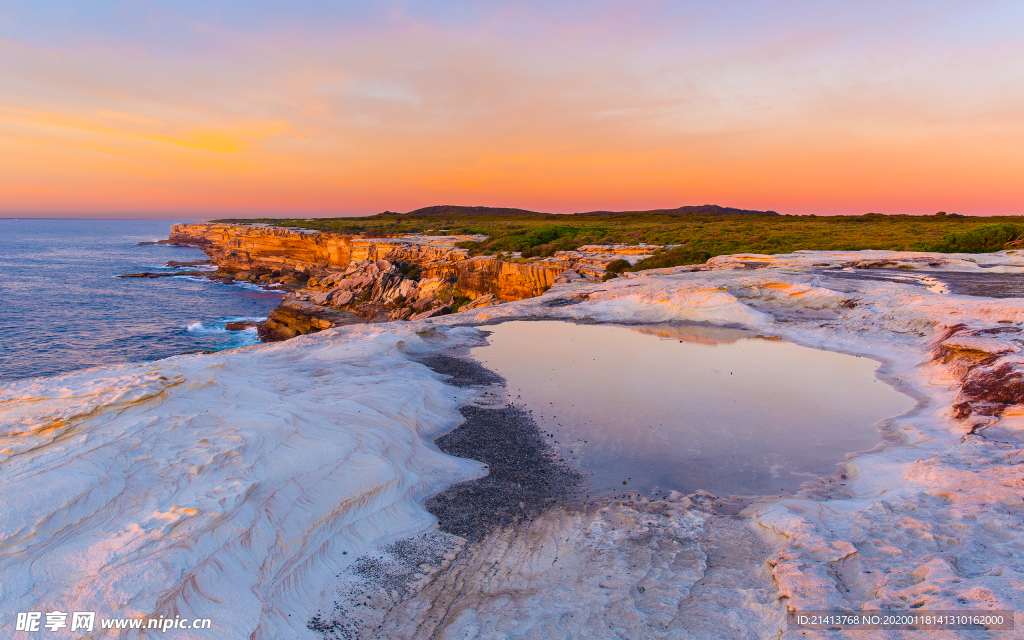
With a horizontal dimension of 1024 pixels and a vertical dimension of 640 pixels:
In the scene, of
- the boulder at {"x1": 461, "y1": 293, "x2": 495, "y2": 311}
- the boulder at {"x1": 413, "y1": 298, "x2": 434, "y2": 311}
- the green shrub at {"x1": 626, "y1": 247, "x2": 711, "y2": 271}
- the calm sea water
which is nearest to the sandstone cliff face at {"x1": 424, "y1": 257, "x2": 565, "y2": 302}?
the boulder at {"x1": 461, "y1": 293, "x2": 495, "y2": 311}

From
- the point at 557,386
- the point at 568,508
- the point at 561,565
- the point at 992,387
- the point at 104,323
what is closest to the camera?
the point at 561,565

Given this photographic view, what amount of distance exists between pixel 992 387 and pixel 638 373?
243 inches

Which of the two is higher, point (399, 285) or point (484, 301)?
point (399, 285)

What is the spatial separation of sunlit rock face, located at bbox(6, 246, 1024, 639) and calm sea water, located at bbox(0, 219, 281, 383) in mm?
18567

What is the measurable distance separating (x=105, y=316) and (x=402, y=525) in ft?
141

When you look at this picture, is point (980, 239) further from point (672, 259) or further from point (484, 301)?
point (484, 301)

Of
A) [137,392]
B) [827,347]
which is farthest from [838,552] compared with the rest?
[827,347]

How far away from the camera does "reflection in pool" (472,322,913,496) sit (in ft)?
23.4

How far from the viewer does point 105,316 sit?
3659 cm

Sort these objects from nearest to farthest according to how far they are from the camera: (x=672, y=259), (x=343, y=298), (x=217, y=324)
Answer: (x=672, y=259) < (x=217, y=324) < (x=343, y=298)

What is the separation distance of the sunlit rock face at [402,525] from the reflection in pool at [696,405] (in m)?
0.62

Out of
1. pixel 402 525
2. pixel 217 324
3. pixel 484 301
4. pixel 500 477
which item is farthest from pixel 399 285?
pixel 402 525

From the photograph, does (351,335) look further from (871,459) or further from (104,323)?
(104,323)

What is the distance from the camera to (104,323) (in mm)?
34469
